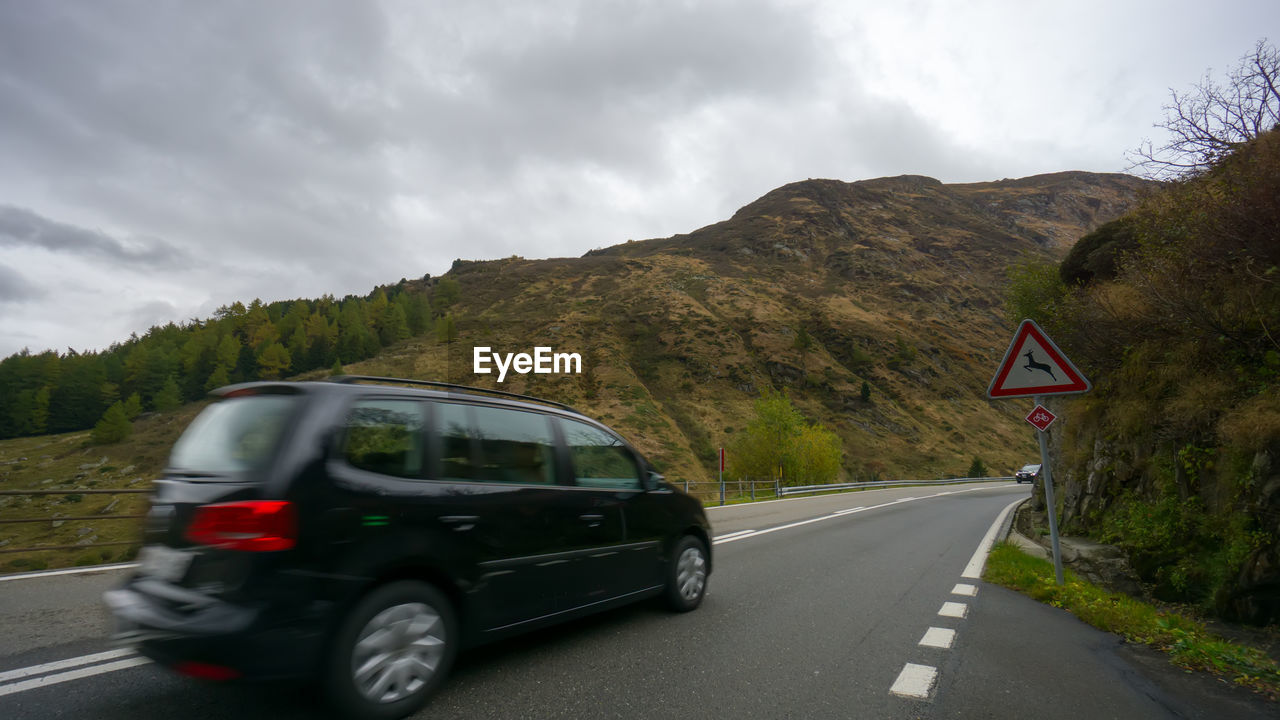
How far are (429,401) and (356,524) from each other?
86 centimetres

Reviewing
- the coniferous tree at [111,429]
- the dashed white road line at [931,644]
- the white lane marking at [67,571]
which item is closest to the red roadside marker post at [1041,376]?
the dashed white road line at [931,644]

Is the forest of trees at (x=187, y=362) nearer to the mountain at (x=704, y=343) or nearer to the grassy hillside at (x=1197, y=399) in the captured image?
the mountain at (x=704, y=343)

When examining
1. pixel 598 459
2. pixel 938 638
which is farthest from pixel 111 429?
pixel 938 638

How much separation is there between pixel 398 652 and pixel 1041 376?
6.71 metres

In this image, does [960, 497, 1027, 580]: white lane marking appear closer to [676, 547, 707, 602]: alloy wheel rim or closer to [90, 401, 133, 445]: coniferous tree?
[676, 547, 707, 602]: alloy wheel rim

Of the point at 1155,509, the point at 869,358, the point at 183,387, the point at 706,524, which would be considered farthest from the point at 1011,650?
the point at 183,387

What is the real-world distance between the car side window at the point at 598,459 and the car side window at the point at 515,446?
22 cm

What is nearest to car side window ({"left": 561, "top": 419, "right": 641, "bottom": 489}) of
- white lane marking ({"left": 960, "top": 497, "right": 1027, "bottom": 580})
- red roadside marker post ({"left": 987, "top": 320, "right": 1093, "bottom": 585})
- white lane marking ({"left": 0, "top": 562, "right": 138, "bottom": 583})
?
red roadside marker post ({"left": 987, "top": 320, "right": 1093, "bottom": 585})

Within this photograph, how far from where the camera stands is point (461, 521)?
323cm

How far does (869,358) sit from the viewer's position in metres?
89.9

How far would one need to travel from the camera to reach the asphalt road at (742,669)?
10.1 ft

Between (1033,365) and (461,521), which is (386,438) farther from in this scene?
(1033,365)

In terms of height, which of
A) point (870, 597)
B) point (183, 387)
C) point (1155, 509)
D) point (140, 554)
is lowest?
point (870, 597)

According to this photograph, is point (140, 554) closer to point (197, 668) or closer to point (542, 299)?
point (197, 668)
